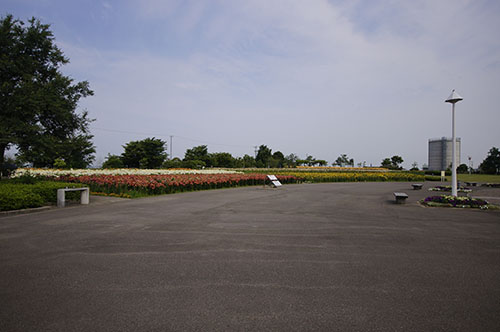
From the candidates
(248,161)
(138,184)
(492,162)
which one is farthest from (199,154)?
(492,162)

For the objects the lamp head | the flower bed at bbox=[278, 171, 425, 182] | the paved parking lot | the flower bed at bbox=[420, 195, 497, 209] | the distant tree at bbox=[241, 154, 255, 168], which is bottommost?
the paved parking lot

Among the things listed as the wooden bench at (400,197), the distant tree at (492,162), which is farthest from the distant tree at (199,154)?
the distant tree at (492,162)

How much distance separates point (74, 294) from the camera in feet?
10.6

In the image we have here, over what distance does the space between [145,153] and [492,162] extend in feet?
233

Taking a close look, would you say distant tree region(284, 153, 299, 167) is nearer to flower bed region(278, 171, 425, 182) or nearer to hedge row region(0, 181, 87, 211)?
flower bed region(278, 171, 425, 182)

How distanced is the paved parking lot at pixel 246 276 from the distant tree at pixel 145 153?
1343 inches

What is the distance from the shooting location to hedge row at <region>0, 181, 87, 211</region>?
8.05 metres

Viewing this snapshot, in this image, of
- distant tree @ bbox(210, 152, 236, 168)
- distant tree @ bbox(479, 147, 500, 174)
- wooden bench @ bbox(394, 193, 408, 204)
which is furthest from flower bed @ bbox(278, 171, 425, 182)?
distant tree @ bbox(479, 147, 500, 174)

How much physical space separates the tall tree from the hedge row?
3.16 m

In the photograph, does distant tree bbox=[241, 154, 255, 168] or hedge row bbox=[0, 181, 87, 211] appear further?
distant tree bbox=[241, 154, 255, 168]

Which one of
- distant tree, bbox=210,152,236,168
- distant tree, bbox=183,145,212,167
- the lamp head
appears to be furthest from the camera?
distant tree, bbox=210,152,236,168

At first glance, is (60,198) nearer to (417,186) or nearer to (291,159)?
(417,186)

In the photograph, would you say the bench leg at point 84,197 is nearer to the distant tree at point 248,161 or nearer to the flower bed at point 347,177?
the flower bed at point 347,177

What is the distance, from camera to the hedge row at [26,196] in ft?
26.4
